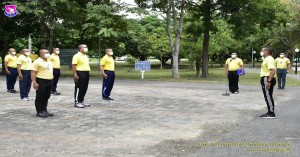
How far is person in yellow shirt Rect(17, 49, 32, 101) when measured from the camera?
12.7m

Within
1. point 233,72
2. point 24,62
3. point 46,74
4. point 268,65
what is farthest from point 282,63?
point 46,74

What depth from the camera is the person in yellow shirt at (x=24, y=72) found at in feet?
41.6

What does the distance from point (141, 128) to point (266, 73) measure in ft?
12.2

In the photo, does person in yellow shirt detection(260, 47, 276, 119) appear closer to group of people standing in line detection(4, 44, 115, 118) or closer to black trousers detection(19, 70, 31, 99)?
group of people standing in line detection(4, 44, 115, 118)

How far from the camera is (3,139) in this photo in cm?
687

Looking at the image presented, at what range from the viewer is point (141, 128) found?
8.08 m

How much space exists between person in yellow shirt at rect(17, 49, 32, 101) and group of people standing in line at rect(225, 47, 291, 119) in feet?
25.1

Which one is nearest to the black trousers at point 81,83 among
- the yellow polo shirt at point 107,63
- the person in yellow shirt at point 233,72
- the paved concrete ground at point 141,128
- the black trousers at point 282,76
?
the paved concrete ground at point 141,128

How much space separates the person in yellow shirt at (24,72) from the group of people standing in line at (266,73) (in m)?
7.64

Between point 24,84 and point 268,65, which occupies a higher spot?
point 268,65

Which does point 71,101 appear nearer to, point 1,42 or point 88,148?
point 88,148

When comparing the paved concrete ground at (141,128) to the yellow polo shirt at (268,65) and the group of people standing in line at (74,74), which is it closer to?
the group of people standing in line at (74,74)

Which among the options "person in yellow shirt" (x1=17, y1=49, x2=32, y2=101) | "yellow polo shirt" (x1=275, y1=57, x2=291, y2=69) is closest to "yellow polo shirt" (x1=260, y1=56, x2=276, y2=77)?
"person in yellow shirt" (x1=17, y1=49, x2=32, y2=101)

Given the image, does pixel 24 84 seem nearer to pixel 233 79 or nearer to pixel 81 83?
pixel 81 83
